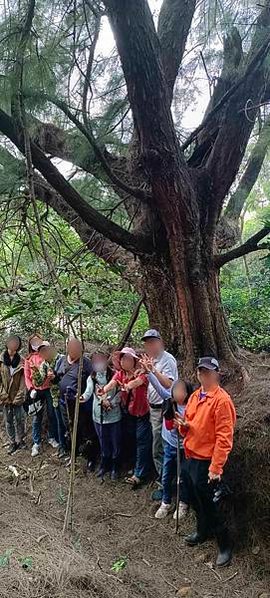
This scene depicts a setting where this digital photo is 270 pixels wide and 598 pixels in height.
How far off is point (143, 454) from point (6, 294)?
2312 millimetres

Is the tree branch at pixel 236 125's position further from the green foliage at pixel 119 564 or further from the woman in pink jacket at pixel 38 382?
the green foliage at pixel 119 564

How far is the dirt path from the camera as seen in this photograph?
233 centimetres

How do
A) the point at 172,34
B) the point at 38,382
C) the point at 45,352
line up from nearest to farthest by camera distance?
1. the point at 172,34
2. the point at 45,352
3. the point at 38,382

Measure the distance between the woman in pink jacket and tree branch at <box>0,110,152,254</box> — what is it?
1611 millimetres

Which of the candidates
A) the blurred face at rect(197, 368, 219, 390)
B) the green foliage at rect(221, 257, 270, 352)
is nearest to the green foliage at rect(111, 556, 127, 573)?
the blurred face at rect(197, 368, 219, 390)

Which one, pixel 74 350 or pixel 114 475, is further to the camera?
pixel 74 350

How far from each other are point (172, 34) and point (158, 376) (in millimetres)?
3739

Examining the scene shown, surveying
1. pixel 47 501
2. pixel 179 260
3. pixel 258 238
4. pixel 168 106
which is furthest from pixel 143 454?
pixel 168 106

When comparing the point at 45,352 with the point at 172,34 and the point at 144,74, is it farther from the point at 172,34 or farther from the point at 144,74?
the point at 172,34

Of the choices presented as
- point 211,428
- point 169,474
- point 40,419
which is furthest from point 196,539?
point 40,419

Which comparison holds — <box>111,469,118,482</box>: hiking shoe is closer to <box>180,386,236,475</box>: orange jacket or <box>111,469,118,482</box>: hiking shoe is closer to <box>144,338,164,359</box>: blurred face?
<box>144,338,164,359</box>: blurred face

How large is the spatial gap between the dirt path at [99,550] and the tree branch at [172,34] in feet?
14.0

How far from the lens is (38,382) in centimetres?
Answer: 539

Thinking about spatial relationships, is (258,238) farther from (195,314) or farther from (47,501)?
(47,501)
